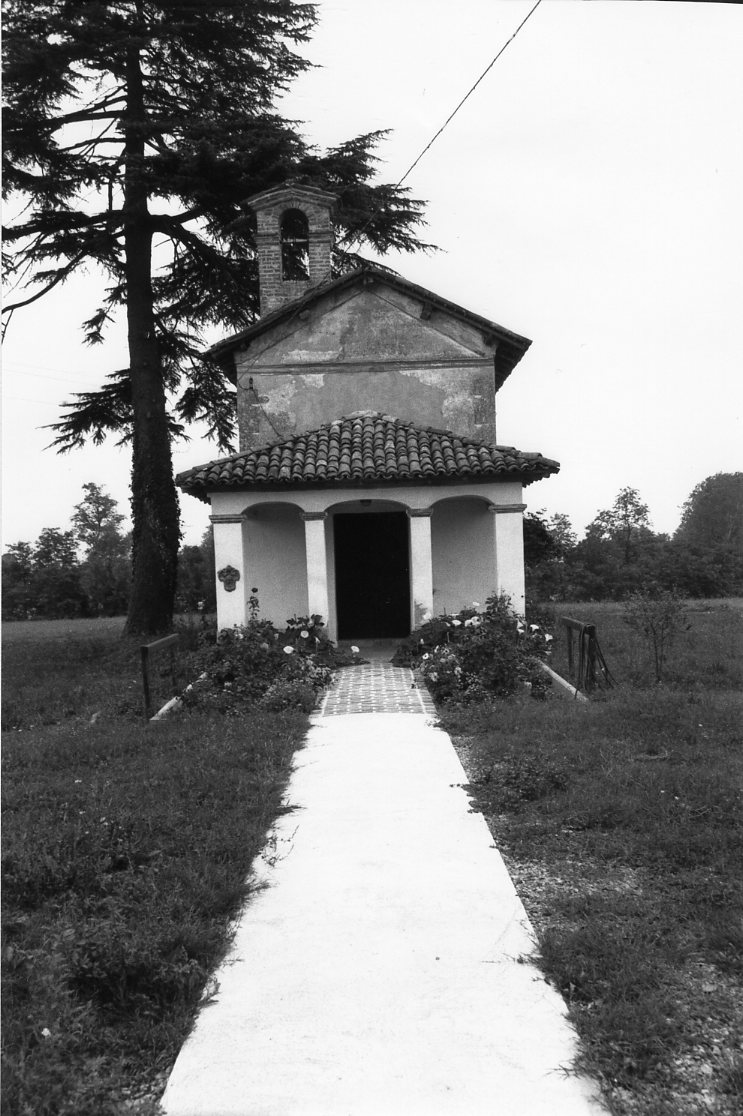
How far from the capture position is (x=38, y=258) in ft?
53.6

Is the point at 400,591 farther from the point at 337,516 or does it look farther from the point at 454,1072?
the point at 454,1072

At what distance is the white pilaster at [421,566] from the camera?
13.0m

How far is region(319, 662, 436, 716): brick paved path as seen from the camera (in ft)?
31.2

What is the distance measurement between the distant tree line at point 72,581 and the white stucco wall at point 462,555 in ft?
45.9

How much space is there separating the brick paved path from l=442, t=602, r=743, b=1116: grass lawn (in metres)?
0.82

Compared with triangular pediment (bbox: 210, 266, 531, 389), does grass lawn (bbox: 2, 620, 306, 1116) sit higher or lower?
lower

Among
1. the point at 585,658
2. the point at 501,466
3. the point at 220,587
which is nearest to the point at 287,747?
the point at 585,658

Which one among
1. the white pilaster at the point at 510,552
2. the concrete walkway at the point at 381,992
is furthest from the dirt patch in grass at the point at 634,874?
the white pilaster at the point at 510,552

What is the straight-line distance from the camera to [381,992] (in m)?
3.36

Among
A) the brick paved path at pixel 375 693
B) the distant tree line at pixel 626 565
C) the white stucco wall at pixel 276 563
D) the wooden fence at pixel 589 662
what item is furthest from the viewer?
the distant tree line at pixel 626 565

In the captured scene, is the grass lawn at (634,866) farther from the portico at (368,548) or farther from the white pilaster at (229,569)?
the white pilaster at (229,569)

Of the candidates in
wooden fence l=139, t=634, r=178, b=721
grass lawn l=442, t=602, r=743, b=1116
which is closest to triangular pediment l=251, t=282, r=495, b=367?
wooden fence l=139, t=634, r=178, b=721

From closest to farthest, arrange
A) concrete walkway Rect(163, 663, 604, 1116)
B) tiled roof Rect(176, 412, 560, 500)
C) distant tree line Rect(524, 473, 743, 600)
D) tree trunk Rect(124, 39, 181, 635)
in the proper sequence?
concrete walkway Rect(163, 663, 604, 1116) → tiled roof Rect(176, 412, 560, 500) → tree trunk Rect(124, 39, 181, 635) → distant tree line Rect(524, 473, 743, 600)

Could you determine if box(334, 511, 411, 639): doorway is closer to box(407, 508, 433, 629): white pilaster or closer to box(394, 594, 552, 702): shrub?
box(407, 508, 433, 629): white pilaster
